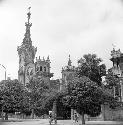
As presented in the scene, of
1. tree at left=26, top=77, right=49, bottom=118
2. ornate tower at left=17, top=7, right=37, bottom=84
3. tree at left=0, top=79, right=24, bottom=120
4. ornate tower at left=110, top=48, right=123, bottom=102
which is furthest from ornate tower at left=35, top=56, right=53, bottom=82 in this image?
ornate tower at left=110, top=48, right=123, bottom=102

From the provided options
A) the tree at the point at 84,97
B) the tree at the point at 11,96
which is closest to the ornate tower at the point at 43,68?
the tree at the point at 11,96

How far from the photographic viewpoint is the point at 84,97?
46.1m

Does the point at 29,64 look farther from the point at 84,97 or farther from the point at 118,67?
the point at 84,97

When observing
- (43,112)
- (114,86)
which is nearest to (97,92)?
(114,86)

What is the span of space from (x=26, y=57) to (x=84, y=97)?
92014 millimetres

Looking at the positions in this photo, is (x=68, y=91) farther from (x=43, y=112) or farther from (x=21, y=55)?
(x=21, y=55)

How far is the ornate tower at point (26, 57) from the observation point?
418 ft

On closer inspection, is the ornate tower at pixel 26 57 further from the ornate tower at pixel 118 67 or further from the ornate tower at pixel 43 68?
the ornate tower at pixel 118 67

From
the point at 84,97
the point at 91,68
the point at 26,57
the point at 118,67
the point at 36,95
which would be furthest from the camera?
the point at 26,57

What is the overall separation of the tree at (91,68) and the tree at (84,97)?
21.2 m

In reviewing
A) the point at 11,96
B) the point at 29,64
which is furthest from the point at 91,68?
the point at 29,64

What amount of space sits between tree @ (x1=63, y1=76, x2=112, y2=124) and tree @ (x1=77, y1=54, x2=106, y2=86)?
69.5 ft

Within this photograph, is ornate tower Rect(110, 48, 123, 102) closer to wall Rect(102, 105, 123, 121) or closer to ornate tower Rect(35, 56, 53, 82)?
wall Rect(102, 105, 123, 121)

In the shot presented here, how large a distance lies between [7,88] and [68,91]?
24649 millimetres
